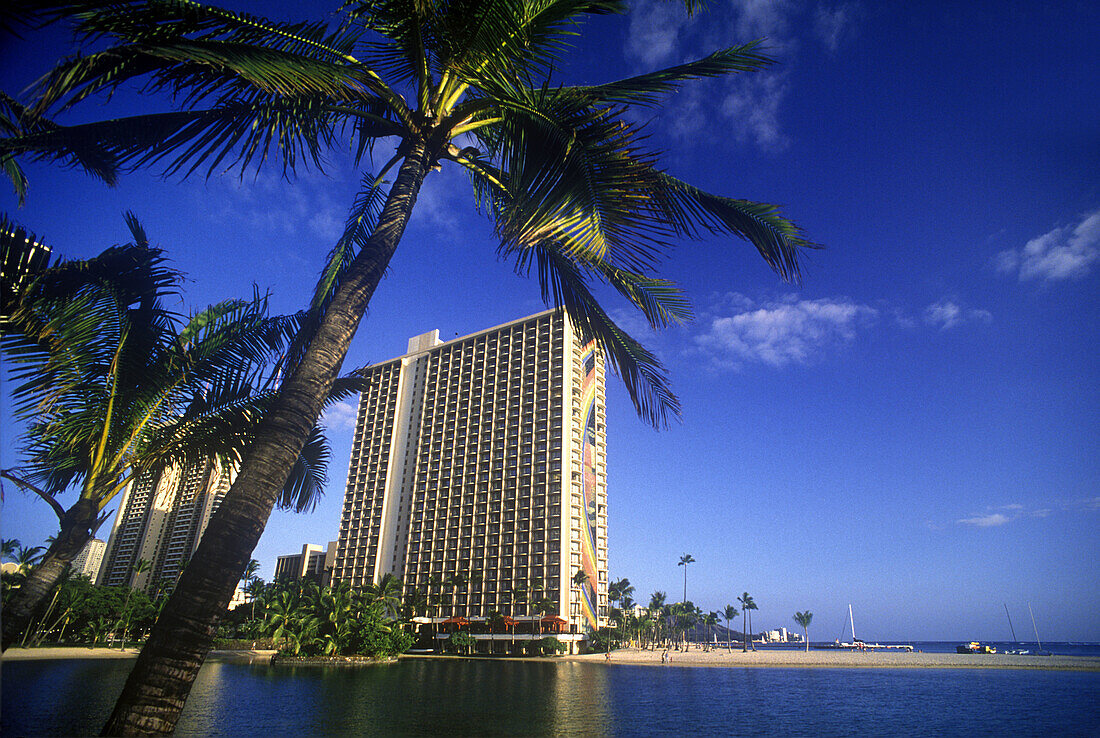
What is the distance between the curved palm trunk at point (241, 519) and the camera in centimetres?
297

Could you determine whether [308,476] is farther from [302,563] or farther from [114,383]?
[302,563]

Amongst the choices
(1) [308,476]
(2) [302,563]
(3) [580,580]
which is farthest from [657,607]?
(1) [308,476]

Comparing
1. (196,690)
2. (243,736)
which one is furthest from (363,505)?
(243,736)

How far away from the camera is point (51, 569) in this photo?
4.43m

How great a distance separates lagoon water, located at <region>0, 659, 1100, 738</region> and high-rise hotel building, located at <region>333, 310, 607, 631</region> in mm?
36713

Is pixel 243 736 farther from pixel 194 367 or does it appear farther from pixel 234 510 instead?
pixel 234 510

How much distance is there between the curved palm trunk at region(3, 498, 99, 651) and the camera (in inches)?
161

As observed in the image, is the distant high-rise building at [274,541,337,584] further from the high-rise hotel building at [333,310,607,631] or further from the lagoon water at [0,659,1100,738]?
the lagoon water at [0,659,1100,738]

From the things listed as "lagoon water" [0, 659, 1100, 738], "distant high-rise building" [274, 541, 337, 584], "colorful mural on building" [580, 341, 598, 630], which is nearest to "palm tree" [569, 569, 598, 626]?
"colorful mural on building" [580, 341, 598, 630]

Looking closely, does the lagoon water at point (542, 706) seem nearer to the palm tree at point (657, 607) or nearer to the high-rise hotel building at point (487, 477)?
the high-rise hotel building at point (487, 477)

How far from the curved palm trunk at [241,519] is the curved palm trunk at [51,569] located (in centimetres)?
197

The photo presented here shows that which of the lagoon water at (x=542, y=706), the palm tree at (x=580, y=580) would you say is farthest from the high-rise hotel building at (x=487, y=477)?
the lagoon water at (x=542, y=706)

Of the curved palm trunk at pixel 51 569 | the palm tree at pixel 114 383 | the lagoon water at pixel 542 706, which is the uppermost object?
the palm tree at pixel 114 383

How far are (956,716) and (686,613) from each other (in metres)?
102
